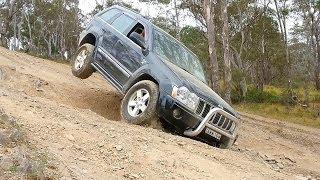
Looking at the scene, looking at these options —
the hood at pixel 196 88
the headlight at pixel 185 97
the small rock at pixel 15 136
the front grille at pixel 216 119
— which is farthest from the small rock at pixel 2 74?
the small rock at pixel 15 136

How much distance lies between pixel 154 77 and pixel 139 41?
3.27ft

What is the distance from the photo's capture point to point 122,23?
9375 millimetres

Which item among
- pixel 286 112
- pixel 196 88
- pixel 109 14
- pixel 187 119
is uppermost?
pixel 109 14

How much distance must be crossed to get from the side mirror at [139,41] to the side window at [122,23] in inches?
23.6

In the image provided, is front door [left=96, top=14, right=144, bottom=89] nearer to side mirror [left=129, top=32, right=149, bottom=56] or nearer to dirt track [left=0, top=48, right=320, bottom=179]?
side mirror [left=129, top=32, right=149, bottom=56]

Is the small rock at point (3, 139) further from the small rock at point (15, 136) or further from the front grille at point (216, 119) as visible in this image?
the front grille at point (216, 119)

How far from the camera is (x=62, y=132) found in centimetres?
573

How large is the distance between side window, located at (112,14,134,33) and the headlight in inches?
91.0

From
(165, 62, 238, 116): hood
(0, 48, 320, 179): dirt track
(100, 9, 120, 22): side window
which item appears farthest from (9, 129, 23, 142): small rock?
(100, 9, 120, 22): side window

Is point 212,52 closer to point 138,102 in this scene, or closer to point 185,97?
point 138,102

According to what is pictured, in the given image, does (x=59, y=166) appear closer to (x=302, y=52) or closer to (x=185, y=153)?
(x=185, y=153)

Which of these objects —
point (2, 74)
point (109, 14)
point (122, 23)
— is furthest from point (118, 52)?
point (2, 74)

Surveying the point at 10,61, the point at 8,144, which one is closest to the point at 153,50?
the point at 8,144

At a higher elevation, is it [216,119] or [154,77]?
[154,77]
